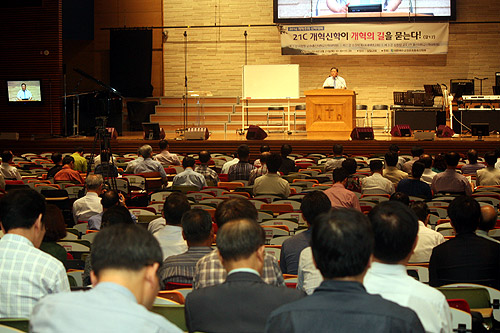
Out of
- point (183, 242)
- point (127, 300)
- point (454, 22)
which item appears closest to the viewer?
point (127, 300)

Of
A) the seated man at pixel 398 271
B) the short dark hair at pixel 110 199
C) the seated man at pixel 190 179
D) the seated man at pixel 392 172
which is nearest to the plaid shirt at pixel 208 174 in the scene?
the seated man at pixel 190 179

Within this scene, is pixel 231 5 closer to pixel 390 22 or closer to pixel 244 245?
pixel 390 22

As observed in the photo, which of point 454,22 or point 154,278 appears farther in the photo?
point 454,22

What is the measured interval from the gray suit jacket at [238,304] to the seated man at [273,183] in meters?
5.33

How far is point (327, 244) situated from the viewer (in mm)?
2170

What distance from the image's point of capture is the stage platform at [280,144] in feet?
48.7

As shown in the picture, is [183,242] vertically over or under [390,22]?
under

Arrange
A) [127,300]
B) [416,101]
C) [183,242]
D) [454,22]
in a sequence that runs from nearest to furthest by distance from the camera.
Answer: [127,300] < [183,242] < [416,101] < [454,22]

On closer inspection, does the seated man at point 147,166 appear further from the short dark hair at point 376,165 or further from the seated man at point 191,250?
the seated man at point 191,250

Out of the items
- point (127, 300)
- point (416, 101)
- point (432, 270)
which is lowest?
point (432, 270)

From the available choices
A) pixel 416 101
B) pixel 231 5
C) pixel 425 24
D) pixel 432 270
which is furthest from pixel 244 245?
pixel 231 5

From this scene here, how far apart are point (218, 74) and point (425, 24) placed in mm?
6223

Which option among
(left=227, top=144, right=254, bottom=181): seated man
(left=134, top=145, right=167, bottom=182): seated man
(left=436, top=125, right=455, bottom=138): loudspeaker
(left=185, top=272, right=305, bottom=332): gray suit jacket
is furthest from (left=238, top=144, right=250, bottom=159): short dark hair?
(left=436, top=125, right=455, bottom=138): loudspeaker

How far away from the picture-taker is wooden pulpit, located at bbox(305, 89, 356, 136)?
51.9 feet
